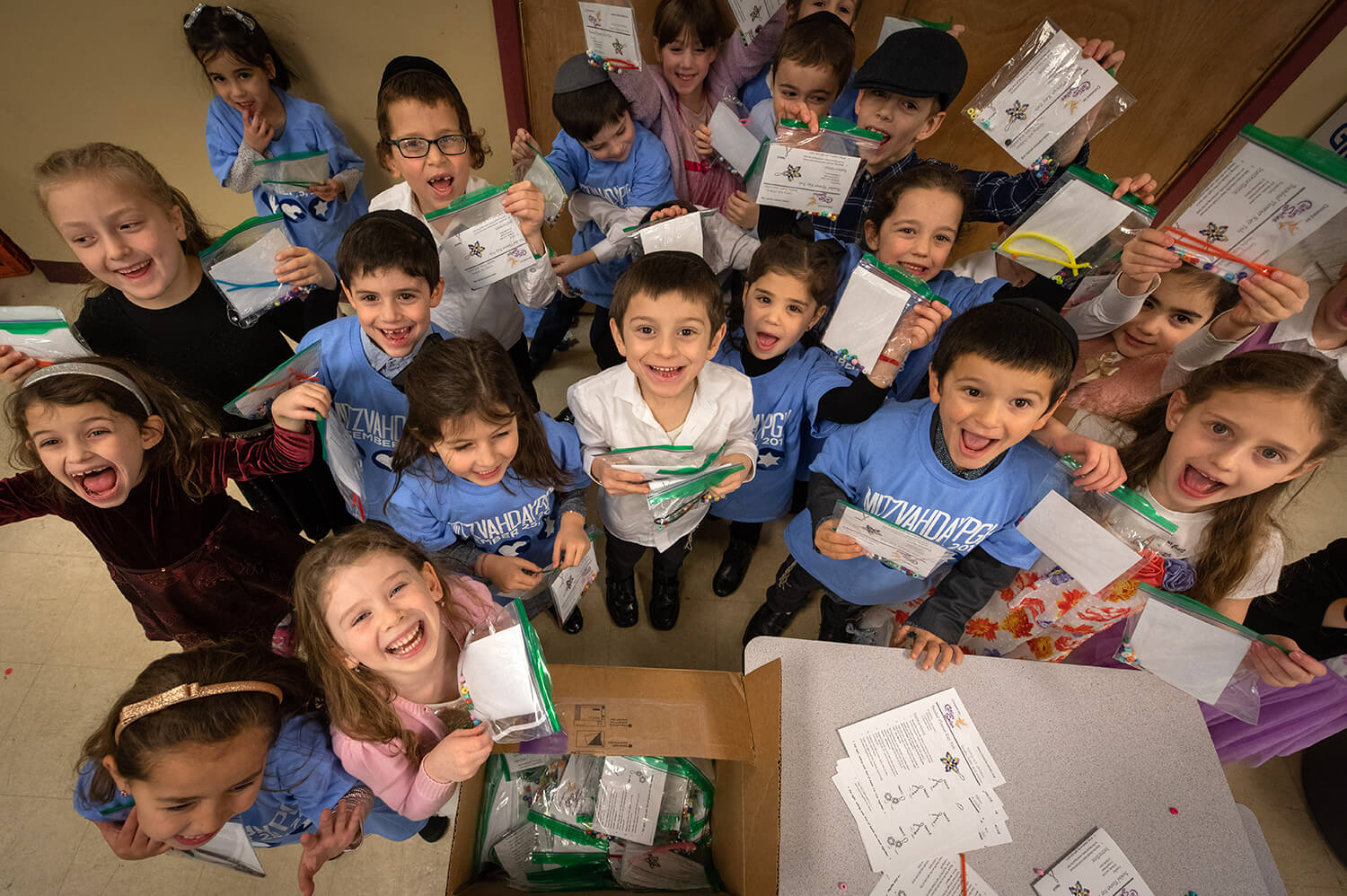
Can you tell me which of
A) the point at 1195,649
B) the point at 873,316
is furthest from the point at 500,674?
the point at 1195,649

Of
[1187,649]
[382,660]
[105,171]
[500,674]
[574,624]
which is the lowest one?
[574,624]

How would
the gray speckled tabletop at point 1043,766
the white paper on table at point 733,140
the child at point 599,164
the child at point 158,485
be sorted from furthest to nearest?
the child at point 599,164 → the white paper on table at point 733,140 → the child at point 158,485 → the gray speckled tabletop at point 1043,766

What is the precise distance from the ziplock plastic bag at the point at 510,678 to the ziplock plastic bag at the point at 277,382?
2.32ft

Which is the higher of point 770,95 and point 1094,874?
point 770,95

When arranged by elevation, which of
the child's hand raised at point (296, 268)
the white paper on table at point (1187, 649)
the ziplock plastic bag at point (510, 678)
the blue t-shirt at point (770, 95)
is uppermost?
the blue t-shirt at point (770, 95)

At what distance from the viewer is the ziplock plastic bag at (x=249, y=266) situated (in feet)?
4.66

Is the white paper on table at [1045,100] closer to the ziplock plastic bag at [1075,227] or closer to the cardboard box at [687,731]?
the ziplock plastic bag at [1075,227]

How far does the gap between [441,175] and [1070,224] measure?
1.78m

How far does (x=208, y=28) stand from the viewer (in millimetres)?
2049

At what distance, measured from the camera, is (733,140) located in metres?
1.92

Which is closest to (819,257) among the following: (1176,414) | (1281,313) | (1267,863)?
(1176,414)

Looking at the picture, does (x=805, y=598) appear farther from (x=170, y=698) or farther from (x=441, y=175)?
(x=441, y=175)

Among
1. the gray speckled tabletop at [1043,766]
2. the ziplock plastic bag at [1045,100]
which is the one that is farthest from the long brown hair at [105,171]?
the ziplock plastic bag at [1045,100]

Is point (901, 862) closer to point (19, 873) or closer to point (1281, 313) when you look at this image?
point (1281, 313)
